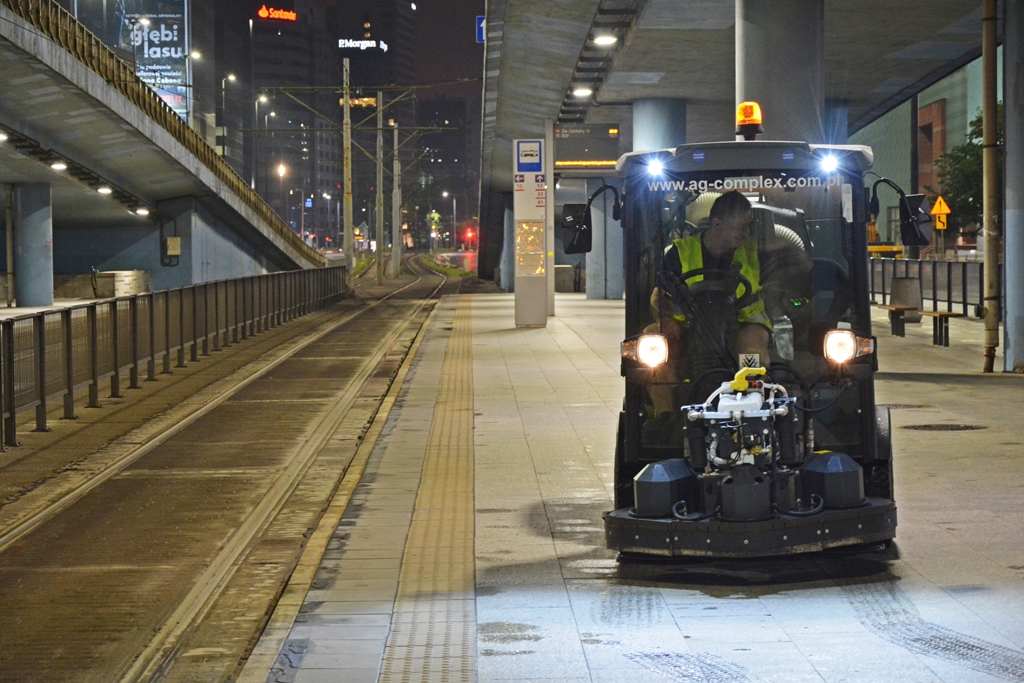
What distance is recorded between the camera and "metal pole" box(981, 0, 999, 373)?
18328 mm

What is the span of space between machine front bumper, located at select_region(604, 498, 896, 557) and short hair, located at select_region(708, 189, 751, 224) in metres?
1.72

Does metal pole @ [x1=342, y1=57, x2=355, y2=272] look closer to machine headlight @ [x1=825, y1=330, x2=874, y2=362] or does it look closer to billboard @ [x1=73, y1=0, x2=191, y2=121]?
billboard @ [x1=73, y1=0, x2=191, y2=121]

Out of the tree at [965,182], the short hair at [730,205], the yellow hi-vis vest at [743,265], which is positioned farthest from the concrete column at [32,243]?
the short hair at [730,205]

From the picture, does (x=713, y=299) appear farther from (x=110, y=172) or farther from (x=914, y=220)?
(x=110, y=172)

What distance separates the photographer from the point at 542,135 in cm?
3809

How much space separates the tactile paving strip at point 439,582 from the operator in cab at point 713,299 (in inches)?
63.4

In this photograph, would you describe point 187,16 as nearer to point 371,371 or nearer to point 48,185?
point 48,185

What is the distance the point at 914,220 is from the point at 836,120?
26.5 metres

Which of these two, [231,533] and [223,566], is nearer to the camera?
[223,566]

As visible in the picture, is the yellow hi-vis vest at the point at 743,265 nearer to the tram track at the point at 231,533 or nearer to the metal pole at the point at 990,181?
the tram track at the point at 231,533

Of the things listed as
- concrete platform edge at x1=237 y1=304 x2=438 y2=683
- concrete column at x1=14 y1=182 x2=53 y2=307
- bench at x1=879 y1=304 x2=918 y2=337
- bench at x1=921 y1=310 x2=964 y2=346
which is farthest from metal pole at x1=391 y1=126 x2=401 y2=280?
concrete platform edge at x1=237 y1=304 x2=438 y2=683

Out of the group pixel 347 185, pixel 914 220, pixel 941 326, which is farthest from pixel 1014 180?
pixel 347 185

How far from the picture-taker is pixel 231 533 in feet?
Result: 29.1

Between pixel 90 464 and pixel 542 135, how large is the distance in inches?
1085
